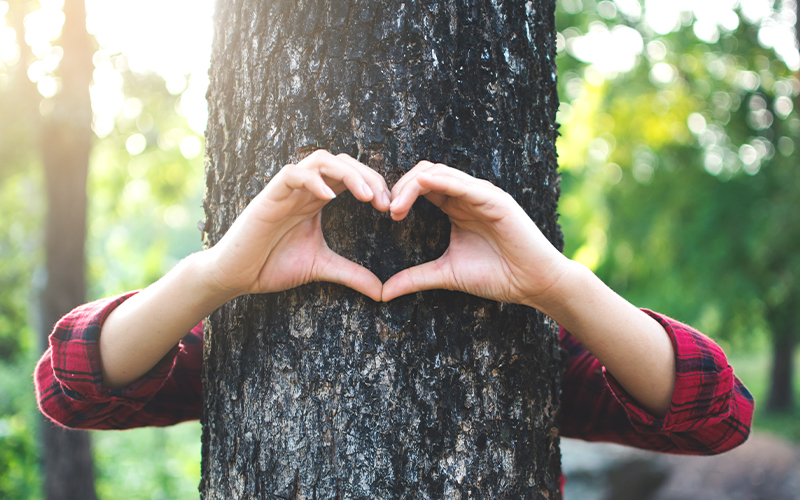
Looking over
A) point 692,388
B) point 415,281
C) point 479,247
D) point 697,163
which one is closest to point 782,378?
point 697,163

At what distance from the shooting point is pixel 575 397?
1.62 m

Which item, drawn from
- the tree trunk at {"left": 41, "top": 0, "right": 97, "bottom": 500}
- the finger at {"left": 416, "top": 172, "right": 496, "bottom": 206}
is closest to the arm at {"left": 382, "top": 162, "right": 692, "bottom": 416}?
the finger at {"left": 416, "top": 172, "right": 496, "bottom": 206}

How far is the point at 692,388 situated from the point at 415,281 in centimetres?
77

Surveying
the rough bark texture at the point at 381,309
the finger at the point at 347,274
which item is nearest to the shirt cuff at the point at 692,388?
the rough bark texture at the point at 381,309

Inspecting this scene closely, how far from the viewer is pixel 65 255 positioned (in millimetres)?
5285

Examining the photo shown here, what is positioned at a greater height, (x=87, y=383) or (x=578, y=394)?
(x=87, y=383)

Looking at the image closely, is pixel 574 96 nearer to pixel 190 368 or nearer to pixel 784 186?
pixel 784 186

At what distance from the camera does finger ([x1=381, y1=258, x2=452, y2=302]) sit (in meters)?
1.15

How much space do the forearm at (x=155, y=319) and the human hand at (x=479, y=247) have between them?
18.4 inches

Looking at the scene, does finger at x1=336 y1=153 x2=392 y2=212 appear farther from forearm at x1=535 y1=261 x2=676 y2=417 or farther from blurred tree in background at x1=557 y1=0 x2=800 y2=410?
blurred tree in background at x1=557 y1=0 x2=800 y2=410

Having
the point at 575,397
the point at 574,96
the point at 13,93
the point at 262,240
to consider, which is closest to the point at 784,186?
the point at 574,96

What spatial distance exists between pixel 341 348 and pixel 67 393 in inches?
30.3

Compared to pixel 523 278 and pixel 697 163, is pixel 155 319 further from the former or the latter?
pixel 697 163

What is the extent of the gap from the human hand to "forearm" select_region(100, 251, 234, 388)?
0.47 meters
